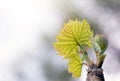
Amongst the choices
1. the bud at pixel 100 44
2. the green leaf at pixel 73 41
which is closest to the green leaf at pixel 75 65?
the green leaf at pixel 73 41

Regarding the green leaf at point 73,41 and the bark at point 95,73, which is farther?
the green leaf at point 73,41

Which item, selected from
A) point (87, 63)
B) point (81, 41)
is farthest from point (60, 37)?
point (87, 63)

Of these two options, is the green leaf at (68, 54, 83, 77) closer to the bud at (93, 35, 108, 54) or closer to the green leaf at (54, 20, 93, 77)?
the green leaf at (54, 20, 93, 77)

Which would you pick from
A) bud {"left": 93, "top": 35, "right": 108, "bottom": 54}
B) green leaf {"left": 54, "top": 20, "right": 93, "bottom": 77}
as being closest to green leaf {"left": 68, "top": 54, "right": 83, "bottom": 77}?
green leaf {"left": 54, "top": 20, "right": 93, "bottom": 77}

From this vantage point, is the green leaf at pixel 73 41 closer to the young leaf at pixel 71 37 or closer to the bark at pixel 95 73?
the young leaf at pixel 71 37

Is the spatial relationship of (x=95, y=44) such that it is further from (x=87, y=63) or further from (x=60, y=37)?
(x=60, y=37)

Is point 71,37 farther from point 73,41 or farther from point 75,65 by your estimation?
point 75,65
